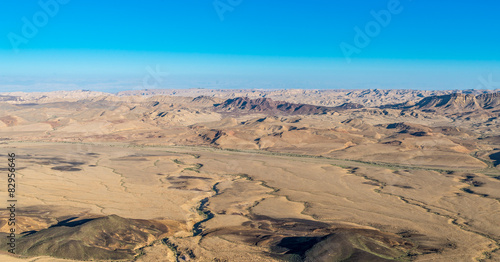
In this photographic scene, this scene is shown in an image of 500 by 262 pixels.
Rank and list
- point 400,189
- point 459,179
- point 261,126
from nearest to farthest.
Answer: point 400,189 < point 459,179 < point 261,126

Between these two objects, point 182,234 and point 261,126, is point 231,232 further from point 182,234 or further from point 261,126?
point 261,126

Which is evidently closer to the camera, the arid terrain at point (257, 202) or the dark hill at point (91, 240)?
the dark hill at point (91, 240)

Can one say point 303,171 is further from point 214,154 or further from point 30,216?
point 30,216

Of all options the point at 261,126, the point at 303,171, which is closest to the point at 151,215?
the point at 303,171

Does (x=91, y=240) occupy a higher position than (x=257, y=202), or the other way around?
(x=91, y=240)

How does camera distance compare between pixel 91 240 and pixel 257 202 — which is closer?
pixel 91 240

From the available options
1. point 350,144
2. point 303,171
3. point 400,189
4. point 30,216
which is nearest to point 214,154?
point 303,171

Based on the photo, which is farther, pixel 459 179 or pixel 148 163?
pixel 148 163

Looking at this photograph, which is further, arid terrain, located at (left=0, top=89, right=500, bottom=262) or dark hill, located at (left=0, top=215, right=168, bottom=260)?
arid terrain, located at (left=0, top=89, right=500, bottom=262)

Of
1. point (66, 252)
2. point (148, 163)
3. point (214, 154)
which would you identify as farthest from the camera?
point (214, 154)
